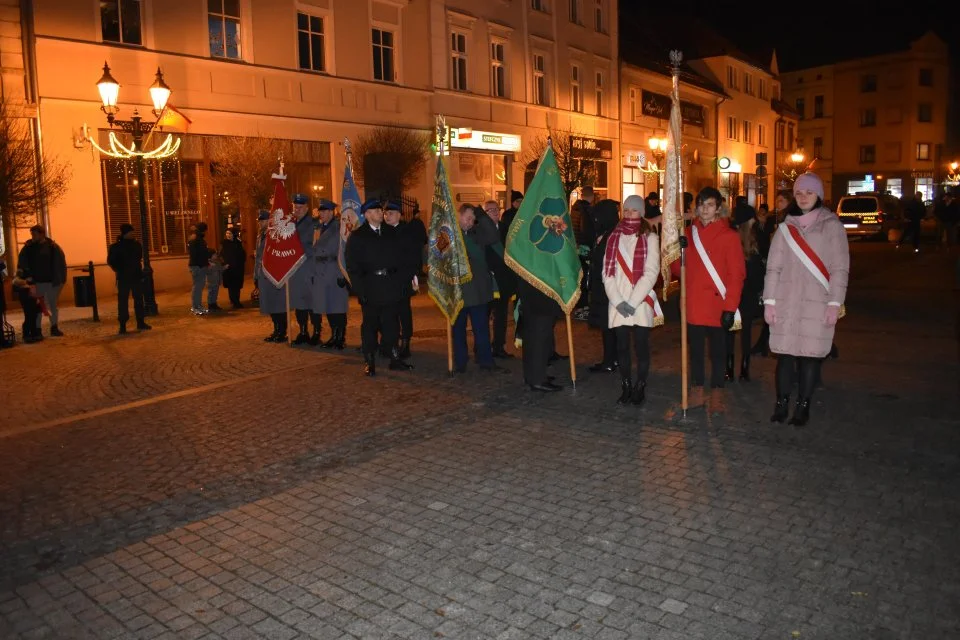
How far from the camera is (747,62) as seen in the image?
2036 inches

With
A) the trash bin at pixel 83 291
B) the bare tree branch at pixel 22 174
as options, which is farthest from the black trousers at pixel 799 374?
the bare tree branch at pixel 22 174

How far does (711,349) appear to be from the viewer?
8.03 metres

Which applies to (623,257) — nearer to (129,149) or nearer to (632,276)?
(632,276)

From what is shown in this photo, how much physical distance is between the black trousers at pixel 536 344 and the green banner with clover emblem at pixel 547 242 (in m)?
0.27

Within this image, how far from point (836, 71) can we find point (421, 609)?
74.4 meters

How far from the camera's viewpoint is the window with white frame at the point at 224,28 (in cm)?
2038

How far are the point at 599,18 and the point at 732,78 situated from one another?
17480mm

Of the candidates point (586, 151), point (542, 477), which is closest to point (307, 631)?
point (542, 477)

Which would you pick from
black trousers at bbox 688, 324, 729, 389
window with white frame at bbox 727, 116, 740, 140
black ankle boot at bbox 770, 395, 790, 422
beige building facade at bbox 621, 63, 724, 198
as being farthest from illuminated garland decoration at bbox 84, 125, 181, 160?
window with white frame at bbox 727, 116, 740, 140

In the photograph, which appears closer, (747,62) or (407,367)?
(407,367)

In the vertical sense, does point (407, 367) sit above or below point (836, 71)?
below

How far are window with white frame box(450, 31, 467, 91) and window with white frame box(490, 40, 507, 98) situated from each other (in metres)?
1.57

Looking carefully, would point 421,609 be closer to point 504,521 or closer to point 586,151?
point 504,521

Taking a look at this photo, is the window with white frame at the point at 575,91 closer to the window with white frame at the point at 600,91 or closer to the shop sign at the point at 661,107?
the window with white frame at the point at 600,91
